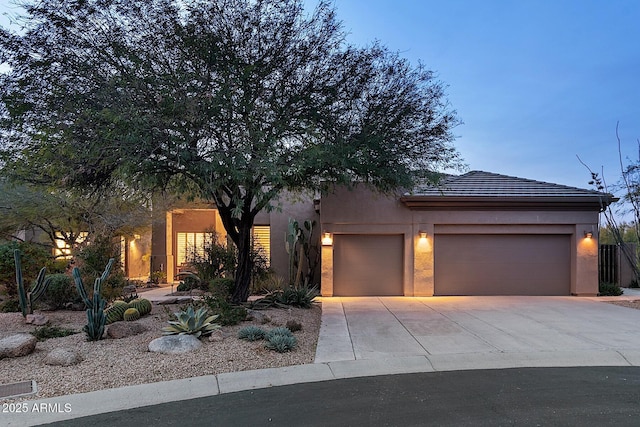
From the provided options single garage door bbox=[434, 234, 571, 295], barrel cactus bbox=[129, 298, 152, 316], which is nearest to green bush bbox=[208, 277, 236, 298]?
barrel cactus bbox=[129, 298, 152, 316]

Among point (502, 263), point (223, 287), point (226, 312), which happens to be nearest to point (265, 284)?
point (223, 287)

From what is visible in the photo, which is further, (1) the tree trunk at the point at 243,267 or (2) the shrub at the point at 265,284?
(2) the shrub at the point at 265,284

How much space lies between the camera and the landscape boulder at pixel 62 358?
5711mm

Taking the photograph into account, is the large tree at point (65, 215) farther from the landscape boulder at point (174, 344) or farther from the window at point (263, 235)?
the landscape boulder at point (174, 344)

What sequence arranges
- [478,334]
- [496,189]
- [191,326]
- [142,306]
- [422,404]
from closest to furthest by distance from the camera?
[422,404] < [191,326] < [478,334] < [142,306] < [496,189]

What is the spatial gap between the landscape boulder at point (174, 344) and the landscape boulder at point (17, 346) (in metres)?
1.73

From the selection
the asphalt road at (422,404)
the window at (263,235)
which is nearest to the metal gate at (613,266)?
the asphalt road at (422,404)

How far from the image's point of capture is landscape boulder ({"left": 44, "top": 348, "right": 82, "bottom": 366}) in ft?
18.7

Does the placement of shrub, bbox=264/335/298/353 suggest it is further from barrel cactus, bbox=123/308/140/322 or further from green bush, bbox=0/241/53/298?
green bush, bbox=0/241/53/298

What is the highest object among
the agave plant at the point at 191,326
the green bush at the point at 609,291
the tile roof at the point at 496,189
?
the tile roof at the point at 496,189

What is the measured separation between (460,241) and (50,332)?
1137cm

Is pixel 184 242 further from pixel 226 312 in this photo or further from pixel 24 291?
pixel 226 312

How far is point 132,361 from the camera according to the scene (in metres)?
5.86

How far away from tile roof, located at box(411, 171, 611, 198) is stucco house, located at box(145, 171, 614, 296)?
0.12 feet
